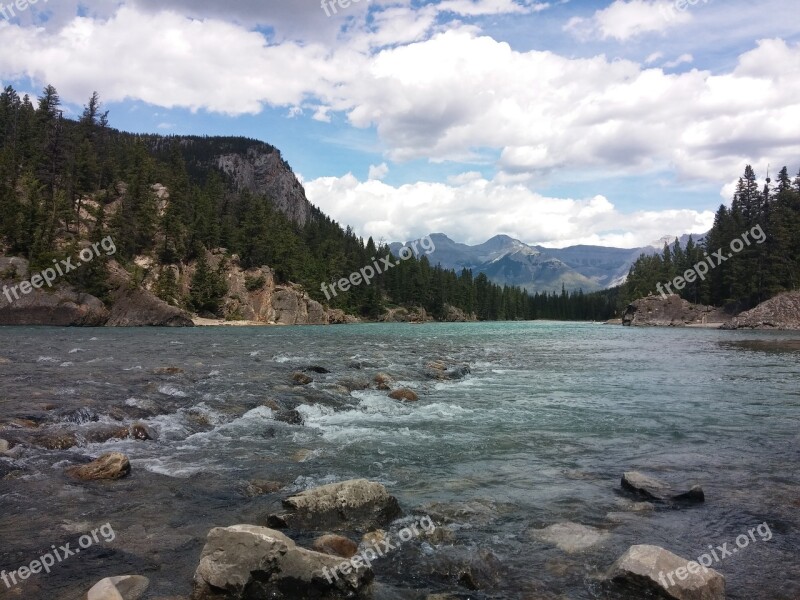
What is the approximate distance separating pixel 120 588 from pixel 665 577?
702cm

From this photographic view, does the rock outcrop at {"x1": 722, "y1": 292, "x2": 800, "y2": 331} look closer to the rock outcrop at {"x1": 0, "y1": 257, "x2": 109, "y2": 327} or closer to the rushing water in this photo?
the rushing water

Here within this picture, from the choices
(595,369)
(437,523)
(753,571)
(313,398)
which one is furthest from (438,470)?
(595,369)

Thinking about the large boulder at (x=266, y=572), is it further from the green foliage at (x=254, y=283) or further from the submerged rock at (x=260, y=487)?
the green foliage at (x=254, y=283)

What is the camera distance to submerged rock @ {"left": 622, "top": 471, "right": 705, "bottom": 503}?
998cm

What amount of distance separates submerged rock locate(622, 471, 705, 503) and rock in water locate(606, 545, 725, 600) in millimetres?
3510

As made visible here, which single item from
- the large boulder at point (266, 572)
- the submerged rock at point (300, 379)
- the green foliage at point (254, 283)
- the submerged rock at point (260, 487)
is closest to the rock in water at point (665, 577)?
the large boulder at point (266, 572)

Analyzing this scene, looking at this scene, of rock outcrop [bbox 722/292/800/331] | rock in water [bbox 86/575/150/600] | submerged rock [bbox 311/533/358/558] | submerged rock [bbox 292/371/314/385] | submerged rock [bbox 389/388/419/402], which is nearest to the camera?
rock in water [bbox 86/575/150/600]

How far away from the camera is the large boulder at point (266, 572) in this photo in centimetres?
620

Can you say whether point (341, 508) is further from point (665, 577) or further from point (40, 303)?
point (40, 303)

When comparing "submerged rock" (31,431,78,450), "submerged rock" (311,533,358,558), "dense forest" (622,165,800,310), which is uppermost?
"dense forest" (622,165,800,310)

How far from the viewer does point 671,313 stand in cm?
11781

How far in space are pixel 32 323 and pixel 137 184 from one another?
50.6 meters

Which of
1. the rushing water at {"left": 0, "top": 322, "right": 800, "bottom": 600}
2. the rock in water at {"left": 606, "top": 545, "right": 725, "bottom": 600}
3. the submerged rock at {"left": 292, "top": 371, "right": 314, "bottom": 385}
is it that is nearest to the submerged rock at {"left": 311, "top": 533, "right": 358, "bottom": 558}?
the rushing water at {"left": 0, "top": 322, "right": 800, "bottom": 600}

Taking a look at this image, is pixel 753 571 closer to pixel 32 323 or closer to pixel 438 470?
pixel 438 470
